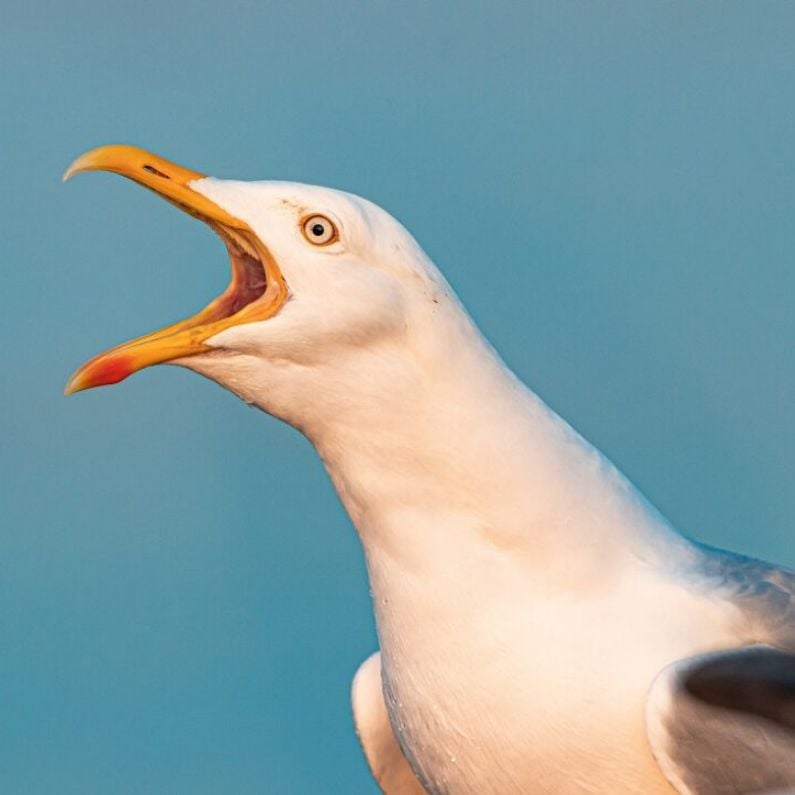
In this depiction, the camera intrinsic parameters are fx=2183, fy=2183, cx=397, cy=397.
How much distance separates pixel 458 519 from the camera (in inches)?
251

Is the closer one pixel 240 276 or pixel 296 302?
pixel 296 302

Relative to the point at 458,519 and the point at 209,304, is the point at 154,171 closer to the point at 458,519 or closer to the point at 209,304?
the point at 209,304

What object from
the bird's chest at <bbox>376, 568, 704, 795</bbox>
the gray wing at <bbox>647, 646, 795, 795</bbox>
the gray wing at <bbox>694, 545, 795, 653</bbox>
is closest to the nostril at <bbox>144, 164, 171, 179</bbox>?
the bird's chest at <bbox>376, 568, 704, 795</bbox>

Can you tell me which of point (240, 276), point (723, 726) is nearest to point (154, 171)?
point (240, 276)

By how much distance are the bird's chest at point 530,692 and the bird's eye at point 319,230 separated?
3.54 feet

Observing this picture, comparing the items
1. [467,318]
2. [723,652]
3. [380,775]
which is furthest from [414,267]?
[380,775]

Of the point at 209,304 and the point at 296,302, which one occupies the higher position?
the point at 209,304

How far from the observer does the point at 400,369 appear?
6.30 metres

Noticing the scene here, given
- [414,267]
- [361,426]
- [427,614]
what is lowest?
[427,614]

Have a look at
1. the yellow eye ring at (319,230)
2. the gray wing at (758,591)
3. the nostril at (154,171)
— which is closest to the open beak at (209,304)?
the nostril at (154,171)

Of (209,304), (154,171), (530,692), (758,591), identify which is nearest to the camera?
(530,692)

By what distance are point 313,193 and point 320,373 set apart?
54cm

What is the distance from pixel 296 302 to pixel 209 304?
306mm

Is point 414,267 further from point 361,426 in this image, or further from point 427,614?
point 427,614
